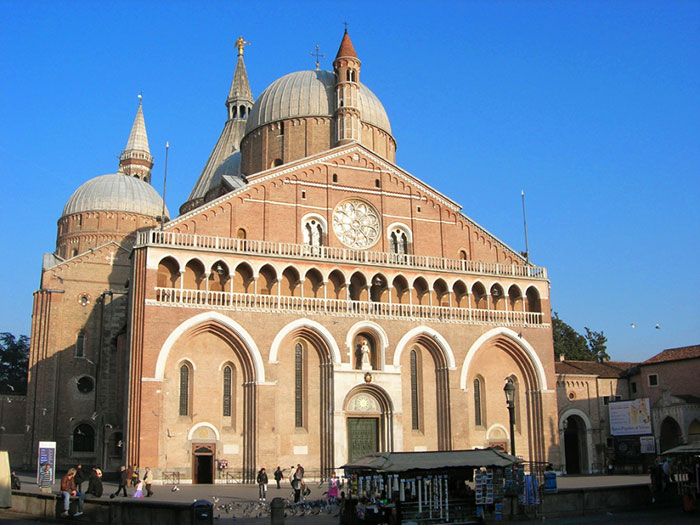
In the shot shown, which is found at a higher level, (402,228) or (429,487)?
(402,228)

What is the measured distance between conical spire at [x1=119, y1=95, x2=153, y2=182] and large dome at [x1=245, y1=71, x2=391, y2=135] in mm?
29863

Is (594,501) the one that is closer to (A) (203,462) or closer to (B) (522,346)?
(A) (203,462)

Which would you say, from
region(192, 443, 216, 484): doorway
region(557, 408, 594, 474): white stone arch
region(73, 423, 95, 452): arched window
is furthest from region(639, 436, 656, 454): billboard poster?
region(73, 423, 95, 452): arched window

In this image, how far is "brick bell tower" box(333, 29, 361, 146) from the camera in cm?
4606

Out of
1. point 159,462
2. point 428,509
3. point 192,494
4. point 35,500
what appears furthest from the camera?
point 159,462

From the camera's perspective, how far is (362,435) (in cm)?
3803

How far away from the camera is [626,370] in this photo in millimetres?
49312

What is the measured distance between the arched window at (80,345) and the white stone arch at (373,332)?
2219cm

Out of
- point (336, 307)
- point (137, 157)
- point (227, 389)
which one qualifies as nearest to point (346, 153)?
point (336, 307)

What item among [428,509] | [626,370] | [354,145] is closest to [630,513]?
[428,509]

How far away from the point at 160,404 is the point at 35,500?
11.5 m

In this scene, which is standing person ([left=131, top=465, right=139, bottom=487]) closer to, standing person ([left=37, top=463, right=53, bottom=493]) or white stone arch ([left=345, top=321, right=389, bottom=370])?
standing person ([left=37, top=463, right=53, bottom=493])

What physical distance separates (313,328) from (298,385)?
2.93 metres

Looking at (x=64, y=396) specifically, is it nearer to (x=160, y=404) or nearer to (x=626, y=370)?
(x=160, y=404)
